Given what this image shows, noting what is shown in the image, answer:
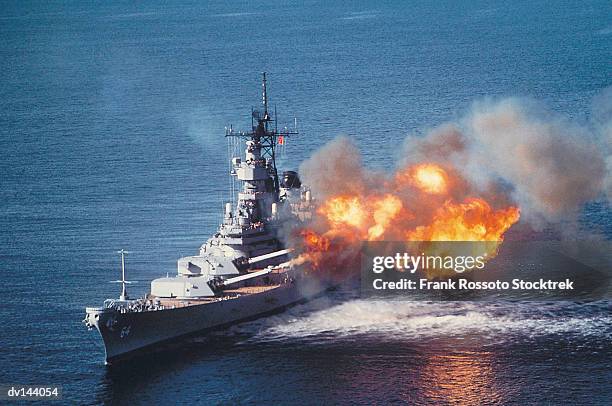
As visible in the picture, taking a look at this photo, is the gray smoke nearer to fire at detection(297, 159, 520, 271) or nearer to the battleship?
fire at detection(297, 159, 520, 271)

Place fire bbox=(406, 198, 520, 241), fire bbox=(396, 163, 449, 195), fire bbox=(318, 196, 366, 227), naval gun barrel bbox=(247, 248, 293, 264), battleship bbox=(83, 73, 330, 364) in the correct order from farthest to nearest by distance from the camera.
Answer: fire bbox=(396, 163, 449, 195) → fire bbox=(318, 196, 366, 227) → fire bbox=(406, 198, 520, 241) → naval gun barrel bbox=(247, 248, 293, 264) → battleship bbox=(83, 73, 330, 364)

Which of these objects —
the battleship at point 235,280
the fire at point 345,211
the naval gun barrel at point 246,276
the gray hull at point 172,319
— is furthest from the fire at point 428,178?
the naval gun barrel at point 246,276

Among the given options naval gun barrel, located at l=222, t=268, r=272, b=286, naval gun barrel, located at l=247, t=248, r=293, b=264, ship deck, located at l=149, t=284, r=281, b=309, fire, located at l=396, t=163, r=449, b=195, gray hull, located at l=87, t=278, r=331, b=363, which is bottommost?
gray hull, located at l=87, t=278, r=331, b=363

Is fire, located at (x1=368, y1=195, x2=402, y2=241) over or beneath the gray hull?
over

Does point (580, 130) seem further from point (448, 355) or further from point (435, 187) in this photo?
point (448, 355)

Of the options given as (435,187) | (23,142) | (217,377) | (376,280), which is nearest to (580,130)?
(435,187)
